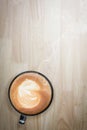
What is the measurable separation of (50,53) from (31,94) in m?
0.33

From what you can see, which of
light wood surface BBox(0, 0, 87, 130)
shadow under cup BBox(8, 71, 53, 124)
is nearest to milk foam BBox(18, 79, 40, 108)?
shadow under cup BBox(8, 71, 53, 124)

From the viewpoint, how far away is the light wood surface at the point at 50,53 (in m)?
1.46

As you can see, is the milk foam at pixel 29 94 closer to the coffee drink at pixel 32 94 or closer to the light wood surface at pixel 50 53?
the coffee drink at pixel 32 94

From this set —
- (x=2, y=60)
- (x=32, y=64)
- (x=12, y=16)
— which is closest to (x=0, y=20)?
(x=12, y=16)

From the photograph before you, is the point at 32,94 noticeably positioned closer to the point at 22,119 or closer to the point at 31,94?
the point at 31,94

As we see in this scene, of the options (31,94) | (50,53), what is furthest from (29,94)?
(50,53)

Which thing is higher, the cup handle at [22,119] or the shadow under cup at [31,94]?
the shadow under cup at [31,94]

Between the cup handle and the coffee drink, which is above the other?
the coffee drink

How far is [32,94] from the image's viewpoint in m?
1.45

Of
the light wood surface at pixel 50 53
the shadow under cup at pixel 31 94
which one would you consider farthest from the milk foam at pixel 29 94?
the light wood surface at pixel 50 53

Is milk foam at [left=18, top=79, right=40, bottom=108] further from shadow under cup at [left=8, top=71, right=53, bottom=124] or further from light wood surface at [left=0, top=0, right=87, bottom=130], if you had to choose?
light wood surface at [left=0, top=0, right=87, bottom=130]

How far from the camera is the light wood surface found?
4.79ft

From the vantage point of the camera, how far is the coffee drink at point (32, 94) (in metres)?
1.45

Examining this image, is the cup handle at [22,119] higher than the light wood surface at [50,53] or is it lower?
lower
